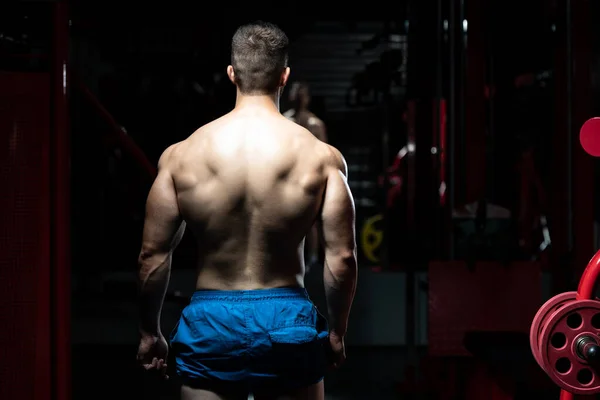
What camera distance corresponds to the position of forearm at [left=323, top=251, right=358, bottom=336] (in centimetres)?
245

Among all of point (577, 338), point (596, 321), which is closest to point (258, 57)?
point (577, 338)

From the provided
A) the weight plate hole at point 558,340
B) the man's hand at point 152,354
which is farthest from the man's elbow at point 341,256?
the weight plate hole at point 558,340

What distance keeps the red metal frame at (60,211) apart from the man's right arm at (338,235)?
4.49 feet

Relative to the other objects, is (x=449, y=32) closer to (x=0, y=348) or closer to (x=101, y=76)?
(x=0, y=348)

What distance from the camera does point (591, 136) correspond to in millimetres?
2615

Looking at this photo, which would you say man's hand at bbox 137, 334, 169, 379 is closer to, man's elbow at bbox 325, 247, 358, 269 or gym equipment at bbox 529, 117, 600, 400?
man's elbow at bbox 325, 247, 358, 269

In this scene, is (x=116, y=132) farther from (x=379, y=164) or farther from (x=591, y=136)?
(x=379, y=164)

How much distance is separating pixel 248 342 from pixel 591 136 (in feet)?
4.15

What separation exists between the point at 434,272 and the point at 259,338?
7.75ft

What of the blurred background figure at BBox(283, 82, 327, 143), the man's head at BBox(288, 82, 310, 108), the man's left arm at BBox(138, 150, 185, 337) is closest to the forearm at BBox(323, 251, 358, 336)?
the man's left arm at BBox(138, 150, 185, 337)

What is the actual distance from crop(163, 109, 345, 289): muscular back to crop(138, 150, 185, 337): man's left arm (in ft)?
0.12

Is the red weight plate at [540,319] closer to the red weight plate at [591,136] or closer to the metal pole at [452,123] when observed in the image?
the red weight plate at [591,136]

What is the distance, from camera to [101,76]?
7715mm

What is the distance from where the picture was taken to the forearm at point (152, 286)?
247 centimetres
